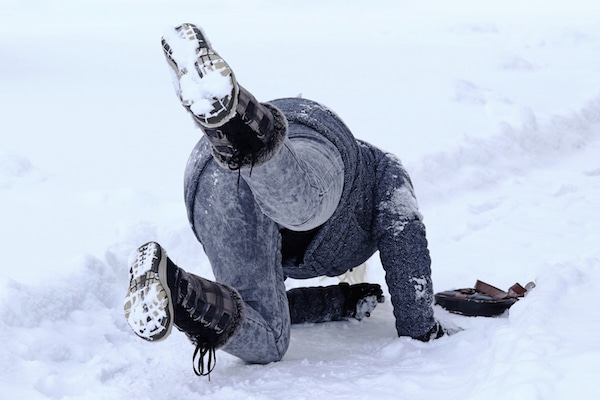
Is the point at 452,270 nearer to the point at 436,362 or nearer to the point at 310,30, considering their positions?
the point at 436,362

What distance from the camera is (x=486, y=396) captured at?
1835 millimetres

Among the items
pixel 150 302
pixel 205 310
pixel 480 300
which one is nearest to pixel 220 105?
pixel 150 302

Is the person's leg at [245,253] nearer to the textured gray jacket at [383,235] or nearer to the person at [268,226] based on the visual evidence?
the person at [268,226]

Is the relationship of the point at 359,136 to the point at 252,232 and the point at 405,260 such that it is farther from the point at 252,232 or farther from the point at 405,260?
the point at 252,232

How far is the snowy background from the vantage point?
7.50ft

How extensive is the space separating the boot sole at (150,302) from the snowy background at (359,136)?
42 cm

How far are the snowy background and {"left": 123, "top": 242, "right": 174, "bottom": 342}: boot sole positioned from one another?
42cm

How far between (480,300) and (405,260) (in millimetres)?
464

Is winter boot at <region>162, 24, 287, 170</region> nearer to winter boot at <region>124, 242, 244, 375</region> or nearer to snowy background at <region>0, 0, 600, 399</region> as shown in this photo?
winter boot at <region>124, 242, 244, 375</region>

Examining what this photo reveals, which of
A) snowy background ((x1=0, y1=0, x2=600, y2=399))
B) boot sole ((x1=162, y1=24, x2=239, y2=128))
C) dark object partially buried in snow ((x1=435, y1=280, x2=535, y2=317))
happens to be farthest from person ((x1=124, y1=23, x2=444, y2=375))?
dark object partially buried in snow ((x1=435, y1=280, x2=535, y2=317))

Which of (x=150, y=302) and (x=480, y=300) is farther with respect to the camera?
(x=480, y=300)

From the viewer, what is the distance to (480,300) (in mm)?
2965

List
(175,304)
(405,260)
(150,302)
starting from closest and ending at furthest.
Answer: (150,302) → (175,304) → (405,260)

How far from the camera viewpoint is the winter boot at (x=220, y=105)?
5.62ft
